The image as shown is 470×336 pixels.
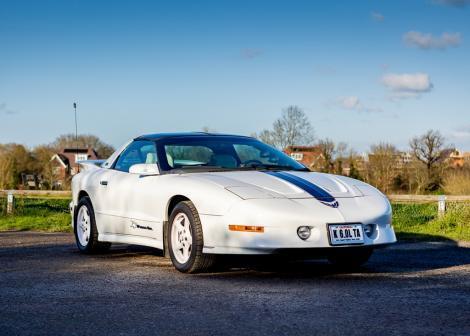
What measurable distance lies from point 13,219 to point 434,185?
47.0 metres

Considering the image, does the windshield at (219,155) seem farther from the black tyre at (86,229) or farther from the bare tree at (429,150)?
the bare tree at (429,150)

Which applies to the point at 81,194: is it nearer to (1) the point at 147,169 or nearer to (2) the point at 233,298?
(1) the point at 147,169

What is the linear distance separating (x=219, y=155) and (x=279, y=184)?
1.21 m

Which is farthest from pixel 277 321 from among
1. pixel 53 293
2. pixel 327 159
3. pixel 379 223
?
pixel 327 159

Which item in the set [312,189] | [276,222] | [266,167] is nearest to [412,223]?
[266,167]

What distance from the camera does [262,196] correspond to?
6.66m

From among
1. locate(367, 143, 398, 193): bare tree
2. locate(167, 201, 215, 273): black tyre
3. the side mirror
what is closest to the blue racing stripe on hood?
locate(167, 201, 215, 273): black tyre

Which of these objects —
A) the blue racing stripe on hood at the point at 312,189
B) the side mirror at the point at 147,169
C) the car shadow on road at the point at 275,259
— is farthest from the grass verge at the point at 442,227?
the side mirror at the point at 147,169

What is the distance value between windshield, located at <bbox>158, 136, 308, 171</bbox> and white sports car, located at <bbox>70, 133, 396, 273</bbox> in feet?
0.04

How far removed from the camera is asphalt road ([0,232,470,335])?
14.5 ft

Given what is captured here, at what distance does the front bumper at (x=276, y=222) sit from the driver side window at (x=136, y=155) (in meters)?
1.81

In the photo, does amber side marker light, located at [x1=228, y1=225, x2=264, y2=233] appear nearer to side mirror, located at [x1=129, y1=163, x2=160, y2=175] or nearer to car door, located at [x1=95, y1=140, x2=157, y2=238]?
car door, located at [x1=95, y1=140, x2=157, y2=238]

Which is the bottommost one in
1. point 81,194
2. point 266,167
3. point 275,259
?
point 275,259

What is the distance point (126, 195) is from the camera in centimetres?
830
